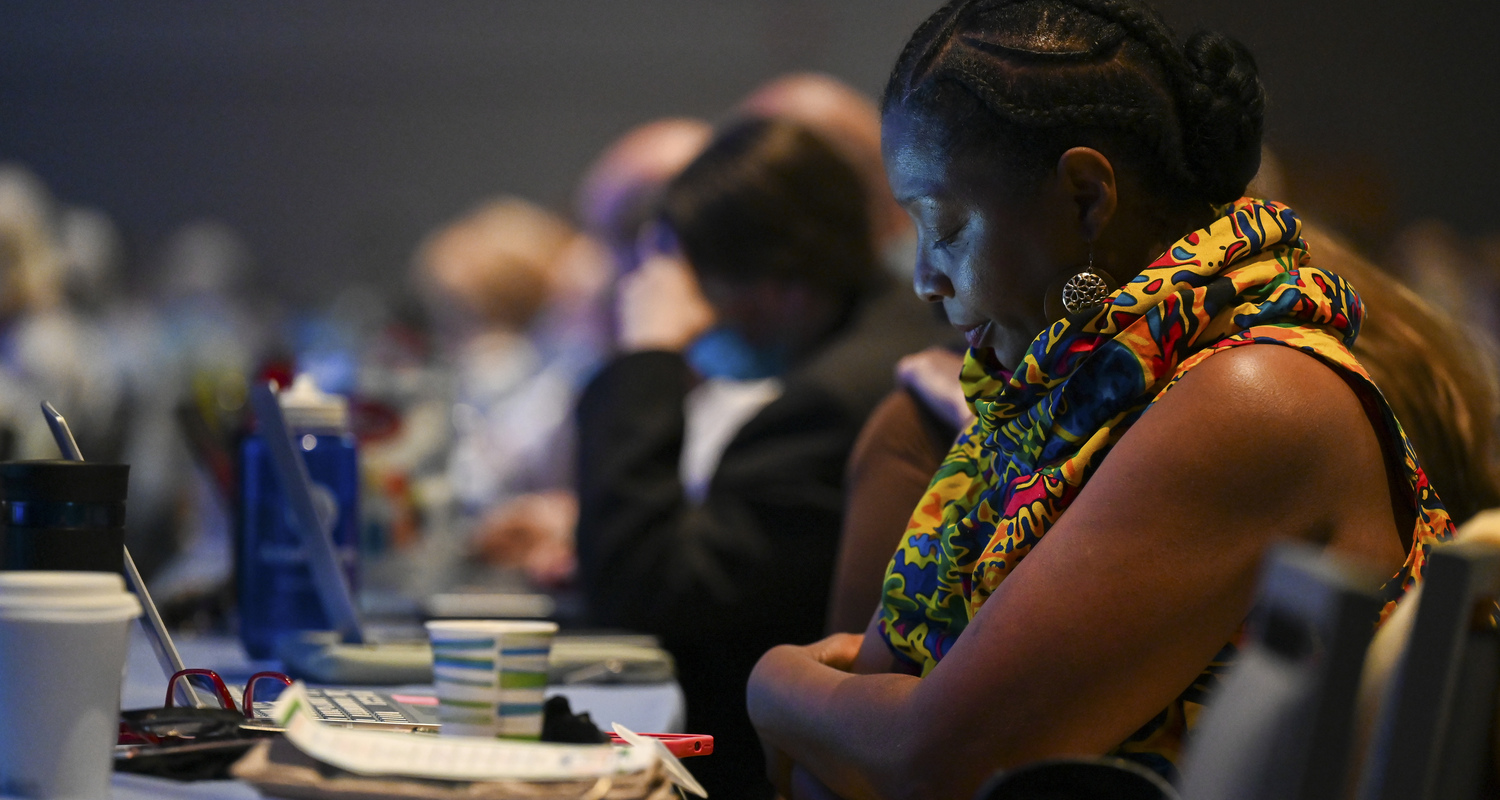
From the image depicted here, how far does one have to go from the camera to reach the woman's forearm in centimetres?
96

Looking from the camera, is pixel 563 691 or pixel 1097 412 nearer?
pixel 1097 412

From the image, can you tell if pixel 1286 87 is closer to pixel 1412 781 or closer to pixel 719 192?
pixel 719 192

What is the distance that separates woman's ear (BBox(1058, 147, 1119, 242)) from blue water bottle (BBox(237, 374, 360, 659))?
97cm

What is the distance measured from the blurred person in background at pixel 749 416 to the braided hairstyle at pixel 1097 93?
111cm

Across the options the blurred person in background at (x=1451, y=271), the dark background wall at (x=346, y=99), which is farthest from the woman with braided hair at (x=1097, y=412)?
the dark background wall at (x=346, y=99)

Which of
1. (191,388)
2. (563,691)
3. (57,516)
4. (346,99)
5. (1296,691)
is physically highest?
(346,99)

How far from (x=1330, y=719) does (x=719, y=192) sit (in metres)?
1.99

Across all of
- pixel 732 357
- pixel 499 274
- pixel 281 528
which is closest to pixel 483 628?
pixel 281 528

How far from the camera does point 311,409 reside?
5.32 ft

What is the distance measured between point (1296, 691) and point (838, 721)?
52cm

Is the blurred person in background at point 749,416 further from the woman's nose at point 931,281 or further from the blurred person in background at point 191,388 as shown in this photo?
the woman's nose at point 931,281

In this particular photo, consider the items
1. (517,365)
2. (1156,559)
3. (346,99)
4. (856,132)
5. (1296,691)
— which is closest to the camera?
(1296,691)

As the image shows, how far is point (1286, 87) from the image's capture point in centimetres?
420

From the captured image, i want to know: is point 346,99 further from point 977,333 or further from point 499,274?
point 977,333
